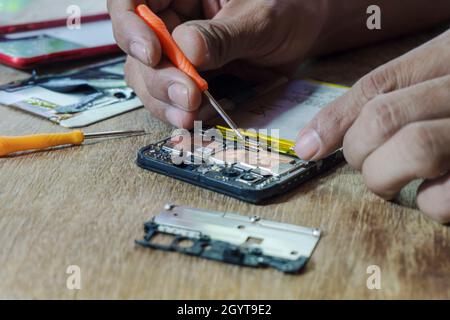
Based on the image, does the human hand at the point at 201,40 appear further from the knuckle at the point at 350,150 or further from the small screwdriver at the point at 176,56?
the knuckle at the point at 350,150

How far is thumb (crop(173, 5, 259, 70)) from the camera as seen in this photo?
34.9 inches

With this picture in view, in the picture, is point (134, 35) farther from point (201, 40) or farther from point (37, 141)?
point (37, 141)

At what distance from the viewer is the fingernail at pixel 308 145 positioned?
73 cm

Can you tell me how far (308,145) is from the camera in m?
0.73

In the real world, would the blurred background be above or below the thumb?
above

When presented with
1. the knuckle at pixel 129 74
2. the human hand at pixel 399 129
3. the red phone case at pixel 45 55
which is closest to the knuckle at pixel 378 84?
the human hand at pixel 399 129

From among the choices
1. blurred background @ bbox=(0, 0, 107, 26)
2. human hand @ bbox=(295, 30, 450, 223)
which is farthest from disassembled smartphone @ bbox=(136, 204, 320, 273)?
blurred background @ bbox=(0, 0, 107, 26)

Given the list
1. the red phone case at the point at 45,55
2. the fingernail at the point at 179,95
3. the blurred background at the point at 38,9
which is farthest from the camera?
the blurred background at the point at 38,9

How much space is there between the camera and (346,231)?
2.06ft

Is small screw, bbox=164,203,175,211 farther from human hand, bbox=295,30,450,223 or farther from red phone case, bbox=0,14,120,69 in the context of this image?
red phone case, bbox=0,14,120,69

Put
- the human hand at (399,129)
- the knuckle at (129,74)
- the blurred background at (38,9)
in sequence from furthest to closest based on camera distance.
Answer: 1. the blurred background at (38,9)
2. the knuckle at (129,74)
3. the human hand at (399,129)

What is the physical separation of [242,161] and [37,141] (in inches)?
11.6

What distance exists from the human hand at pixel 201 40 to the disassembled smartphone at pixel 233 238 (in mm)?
282

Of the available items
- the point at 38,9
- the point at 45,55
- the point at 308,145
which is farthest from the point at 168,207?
the point at 38,9
